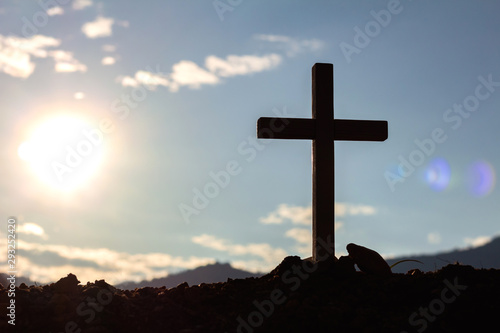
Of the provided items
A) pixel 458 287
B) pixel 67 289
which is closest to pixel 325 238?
pixel 458 287

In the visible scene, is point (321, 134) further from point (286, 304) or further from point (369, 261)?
point (286, 304)

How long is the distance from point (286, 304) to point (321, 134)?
3226mm

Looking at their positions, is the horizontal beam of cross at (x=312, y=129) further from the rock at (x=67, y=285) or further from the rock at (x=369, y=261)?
the rock at (x=67, y=285)

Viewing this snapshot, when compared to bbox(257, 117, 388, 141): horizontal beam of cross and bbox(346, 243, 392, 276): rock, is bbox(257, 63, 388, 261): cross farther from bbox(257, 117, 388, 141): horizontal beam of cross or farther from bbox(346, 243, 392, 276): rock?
bbox(346, 243, 392, 276): rock

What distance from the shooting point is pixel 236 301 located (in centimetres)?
756

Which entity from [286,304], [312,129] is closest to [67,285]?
[286,304]

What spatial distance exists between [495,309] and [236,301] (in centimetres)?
342

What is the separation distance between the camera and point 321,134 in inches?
364

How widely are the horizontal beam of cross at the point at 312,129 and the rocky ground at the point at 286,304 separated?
2.20 metres

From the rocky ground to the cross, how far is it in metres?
0.78

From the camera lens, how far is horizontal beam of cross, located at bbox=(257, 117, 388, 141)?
9102 mm

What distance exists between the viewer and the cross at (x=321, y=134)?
904 cm

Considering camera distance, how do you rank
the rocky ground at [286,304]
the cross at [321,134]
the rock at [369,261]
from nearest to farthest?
the rocky ground at [286,304], the rock at [369,261], the cross at [321,134]

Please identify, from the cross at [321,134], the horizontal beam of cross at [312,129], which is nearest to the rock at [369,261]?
the cross at [321,134]
